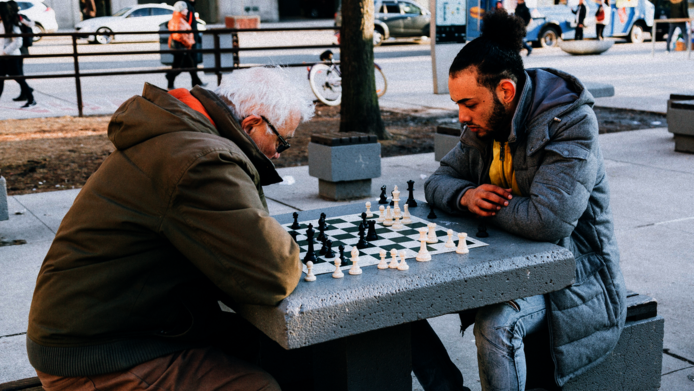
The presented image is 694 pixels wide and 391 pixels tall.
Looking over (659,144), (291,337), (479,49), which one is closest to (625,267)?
(479,49)

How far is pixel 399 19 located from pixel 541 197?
24711mm

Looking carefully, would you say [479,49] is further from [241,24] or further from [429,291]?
[241,24]

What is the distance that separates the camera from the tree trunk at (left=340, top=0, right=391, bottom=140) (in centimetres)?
879

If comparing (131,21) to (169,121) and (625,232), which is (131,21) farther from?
(169,121)

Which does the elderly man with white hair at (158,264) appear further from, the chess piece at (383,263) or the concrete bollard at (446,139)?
the concrete bollard at (446,139)

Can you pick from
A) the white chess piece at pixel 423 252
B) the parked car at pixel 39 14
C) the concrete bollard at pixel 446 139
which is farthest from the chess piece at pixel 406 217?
the parked car at pixel 39 14

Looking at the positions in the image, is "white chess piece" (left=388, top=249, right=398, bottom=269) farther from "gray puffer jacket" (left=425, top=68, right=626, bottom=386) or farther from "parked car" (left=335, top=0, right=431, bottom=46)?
Result: "parked car" (left=335, top=0, right=431, bottom=46)

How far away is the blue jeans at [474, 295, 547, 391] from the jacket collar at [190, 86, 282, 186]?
0.91m

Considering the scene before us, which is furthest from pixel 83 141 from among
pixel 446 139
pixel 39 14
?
pixel 39 14

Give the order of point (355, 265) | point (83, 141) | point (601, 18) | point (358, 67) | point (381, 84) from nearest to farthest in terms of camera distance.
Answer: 1. point (355, 265)
2. point (358, 67)
3. point (83, 141)
4. point (381, 84)
5. point (601, 18)

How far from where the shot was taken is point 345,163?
20.8 ft

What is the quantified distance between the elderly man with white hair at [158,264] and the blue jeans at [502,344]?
2.49 feet

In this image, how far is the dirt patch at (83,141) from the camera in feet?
24.6

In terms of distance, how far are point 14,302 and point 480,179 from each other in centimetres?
285
